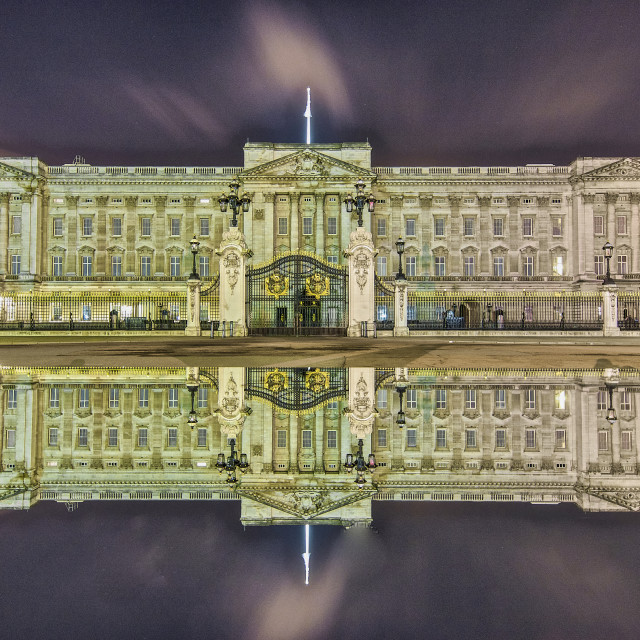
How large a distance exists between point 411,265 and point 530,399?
1562 inches

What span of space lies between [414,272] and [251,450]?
42.2 metres

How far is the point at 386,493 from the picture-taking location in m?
4.26

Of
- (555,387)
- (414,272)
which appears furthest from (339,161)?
(555,387)

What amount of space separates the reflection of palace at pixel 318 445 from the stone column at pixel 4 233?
4491 centimetres

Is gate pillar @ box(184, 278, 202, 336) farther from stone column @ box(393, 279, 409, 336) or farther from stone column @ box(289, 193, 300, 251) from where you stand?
stone column @ box(289, 193, 300, 251)

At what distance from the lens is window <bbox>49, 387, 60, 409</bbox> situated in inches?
256

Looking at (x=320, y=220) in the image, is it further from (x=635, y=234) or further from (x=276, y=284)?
(x=635, y=234)

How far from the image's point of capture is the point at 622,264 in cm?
4388

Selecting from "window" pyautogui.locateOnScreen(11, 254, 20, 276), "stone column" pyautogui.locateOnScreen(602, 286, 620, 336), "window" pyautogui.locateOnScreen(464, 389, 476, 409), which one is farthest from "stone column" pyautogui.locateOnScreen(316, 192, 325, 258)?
"window" pyautogui.locateOnScreen(464, 389, 476, 409)

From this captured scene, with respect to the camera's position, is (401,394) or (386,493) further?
(401,394)

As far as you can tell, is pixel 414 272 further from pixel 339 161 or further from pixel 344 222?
pixel 339 161

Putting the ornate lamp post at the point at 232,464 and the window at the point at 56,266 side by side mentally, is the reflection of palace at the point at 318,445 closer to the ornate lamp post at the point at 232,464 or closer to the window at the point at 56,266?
the ornate lamp post at the point at 232,464

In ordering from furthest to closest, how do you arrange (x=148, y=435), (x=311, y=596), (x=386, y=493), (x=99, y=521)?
(x=148, y=435) < (x=386, y=493) < (x=99, y=521) < (x=311, y=596)

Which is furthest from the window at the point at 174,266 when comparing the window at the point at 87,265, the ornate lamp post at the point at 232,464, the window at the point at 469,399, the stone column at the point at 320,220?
the ornate lamp post at the point at 232,464
